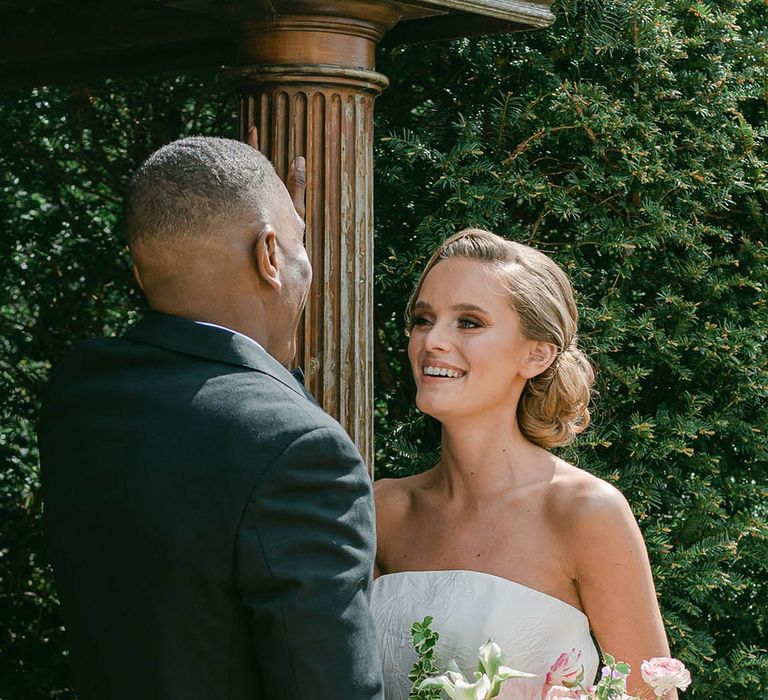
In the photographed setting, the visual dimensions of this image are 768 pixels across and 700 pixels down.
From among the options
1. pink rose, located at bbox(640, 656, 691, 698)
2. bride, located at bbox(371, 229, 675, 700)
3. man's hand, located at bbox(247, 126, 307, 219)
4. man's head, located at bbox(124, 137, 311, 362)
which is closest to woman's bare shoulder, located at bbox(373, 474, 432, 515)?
bride, located at bbox(371, 229, 675, 700)

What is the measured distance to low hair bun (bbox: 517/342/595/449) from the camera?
10.1 feet

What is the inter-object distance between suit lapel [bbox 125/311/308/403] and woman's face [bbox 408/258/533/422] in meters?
1.04

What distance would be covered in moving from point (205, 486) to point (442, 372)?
49.8 inches

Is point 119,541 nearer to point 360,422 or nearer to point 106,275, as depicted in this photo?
point 360,422

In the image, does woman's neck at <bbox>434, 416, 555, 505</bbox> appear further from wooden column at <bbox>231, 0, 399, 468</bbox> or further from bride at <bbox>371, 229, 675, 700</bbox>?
wooden column at <bbox>231, 0, 399, 468</bbox>

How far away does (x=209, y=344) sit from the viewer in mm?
1831

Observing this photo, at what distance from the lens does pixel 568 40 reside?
13.1 feet

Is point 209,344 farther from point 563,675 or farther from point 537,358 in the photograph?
point 537,358

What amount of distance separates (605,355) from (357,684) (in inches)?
91.9

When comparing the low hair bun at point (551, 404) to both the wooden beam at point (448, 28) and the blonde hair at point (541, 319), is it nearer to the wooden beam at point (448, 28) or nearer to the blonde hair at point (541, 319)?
the blonde hair at point (541, 319)

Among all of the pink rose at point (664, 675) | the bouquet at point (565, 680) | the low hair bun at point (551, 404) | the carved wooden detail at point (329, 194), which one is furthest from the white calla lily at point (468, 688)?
the low hair bun at point (551, 404)

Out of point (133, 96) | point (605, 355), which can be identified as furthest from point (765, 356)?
point (133, 96)

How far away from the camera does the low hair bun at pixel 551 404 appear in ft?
10.1

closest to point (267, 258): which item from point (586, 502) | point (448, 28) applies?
point (586, 502)
